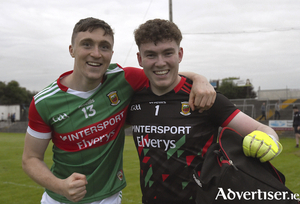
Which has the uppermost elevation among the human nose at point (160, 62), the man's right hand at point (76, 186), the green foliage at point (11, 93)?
the human nose at point (160, 62)

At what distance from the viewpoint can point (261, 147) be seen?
5.35ft

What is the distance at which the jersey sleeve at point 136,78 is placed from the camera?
2724 millimetres

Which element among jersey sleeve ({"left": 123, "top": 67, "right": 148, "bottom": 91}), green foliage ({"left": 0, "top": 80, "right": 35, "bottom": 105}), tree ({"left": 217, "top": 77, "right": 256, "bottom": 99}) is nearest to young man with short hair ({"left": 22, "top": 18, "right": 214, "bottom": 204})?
jersey sleeve ({"left": 123, "top": 67, "right": 148, "bottom": 91})

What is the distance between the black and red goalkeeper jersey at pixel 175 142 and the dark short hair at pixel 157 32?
0.47 m

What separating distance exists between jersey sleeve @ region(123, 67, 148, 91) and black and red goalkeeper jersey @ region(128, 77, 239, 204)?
0.40 meters

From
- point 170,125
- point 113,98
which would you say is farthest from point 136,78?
point 170,125

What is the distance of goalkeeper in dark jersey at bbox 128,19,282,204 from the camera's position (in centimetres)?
222

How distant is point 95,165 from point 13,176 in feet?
20.9

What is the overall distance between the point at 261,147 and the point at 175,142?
784 mm

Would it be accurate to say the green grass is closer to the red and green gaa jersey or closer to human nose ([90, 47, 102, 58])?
the red and green gaa jersey

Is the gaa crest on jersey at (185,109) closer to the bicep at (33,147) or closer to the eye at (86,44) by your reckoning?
the eye at (86,44)

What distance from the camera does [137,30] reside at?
2.39 meters

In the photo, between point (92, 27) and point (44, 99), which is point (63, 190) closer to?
point (44, 99)

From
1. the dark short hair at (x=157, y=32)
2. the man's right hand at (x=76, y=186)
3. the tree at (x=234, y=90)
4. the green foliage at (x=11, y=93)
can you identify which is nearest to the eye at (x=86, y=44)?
the dark short hair at (x=157, y=32)
